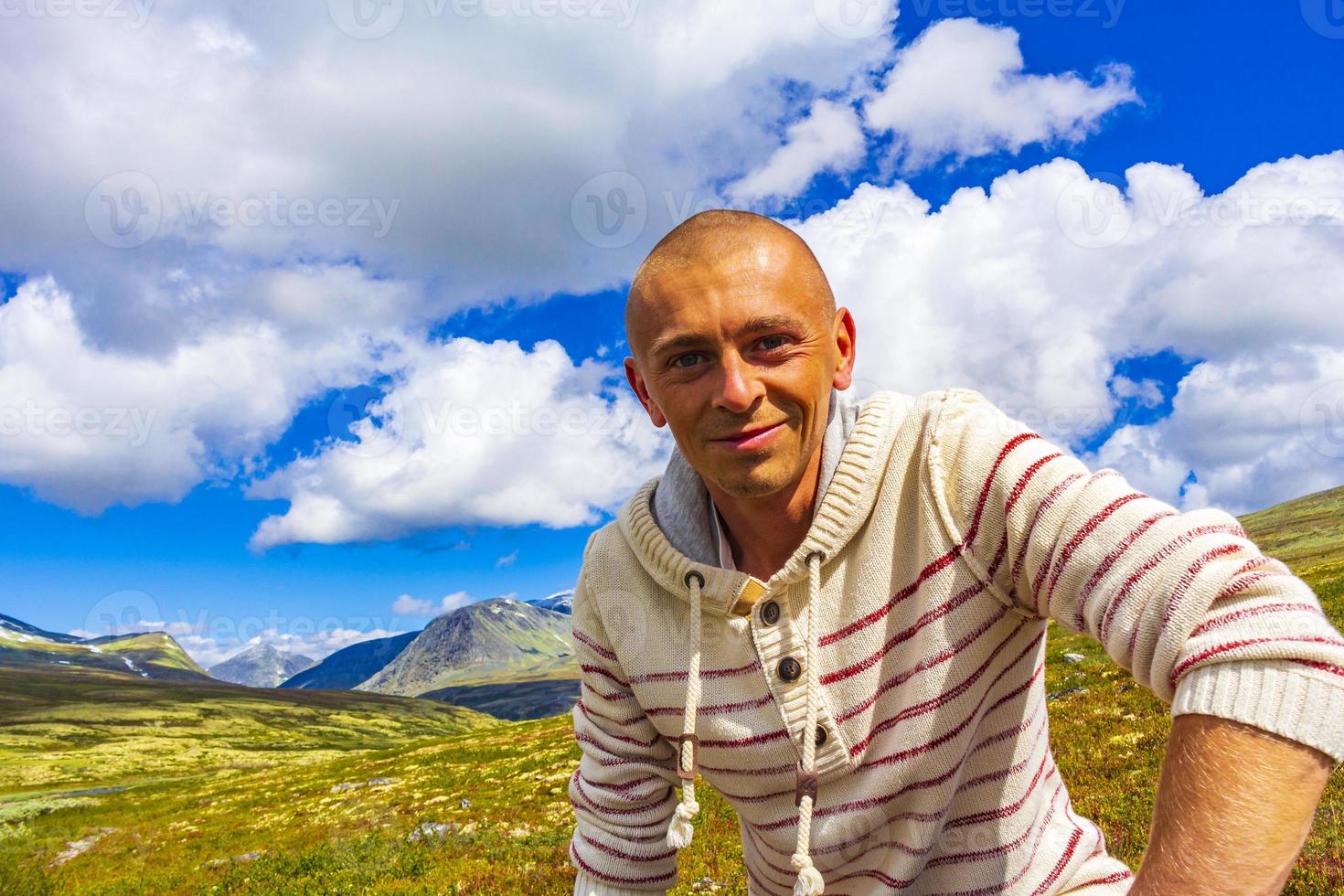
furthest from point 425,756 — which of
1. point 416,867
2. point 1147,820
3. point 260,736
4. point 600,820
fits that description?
point 260,736

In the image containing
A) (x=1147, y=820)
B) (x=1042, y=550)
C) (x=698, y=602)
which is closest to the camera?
(x=1042, y=550)

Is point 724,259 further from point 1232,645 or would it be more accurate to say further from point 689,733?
point 1232,645

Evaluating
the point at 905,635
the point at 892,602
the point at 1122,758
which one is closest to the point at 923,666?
the point at 905,635

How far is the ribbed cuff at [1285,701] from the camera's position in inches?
82.4

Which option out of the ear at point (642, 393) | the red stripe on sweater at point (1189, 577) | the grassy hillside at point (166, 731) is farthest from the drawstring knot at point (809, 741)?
the grassy hillside at point (166, 731)

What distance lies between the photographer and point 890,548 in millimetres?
3320

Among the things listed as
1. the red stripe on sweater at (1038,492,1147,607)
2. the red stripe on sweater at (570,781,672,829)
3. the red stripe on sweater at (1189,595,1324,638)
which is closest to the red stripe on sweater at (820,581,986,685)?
the red stripe on sweater at (1038,492,1147,607)

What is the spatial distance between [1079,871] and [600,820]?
2.21 m

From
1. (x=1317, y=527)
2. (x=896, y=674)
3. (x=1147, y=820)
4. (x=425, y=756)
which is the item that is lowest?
(x=425, y=756)

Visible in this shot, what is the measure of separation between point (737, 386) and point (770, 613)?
3.33 feet

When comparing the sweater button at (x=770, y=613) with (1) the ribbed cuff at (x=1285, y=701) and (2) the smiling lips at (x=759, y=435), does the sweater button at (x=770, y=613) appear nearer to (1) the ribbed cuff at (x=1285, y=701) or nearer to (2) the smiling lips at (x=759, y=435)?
(2) the smiling lips at (x=759, y=435)

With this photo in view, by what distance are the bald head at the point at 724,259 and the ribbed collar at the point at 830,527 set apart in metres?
0.54

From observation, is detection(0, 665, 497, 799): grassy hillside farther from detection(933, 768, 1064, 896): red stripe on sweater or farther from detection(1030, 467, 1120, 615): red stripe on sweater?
detection(1030, 467, 1120, 615): red stripe on sweater

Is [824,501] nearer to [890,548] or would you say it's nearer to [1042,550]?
[890,548]
